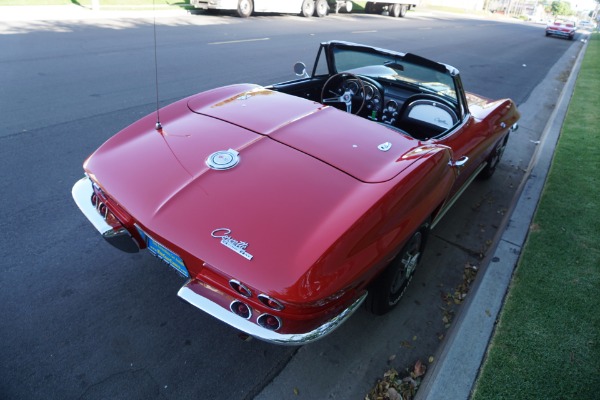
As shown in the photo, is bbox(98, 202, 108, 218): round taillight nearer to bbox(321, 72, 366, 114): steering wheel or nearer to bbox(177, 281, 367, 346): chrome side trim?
bbox(177, 281, 367, 346): chrome side trim

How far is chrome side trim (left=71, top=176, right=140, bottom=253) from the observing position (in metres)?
2.40

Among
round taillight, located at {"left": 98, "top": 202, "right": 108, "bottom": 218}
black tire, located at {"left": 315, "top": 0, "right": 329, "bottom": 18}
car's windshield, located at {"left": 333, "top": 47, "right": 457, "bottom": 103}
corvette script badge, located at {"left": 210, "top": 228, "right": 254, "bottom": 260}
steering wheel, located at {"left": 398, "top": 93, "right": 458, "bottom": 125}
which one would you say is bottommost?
round taillight, located at {"left": 98, "top": 202, "right": 108, "bottom": 218}

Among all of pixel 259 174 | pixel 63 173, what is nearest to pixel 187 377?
pixel 259 174

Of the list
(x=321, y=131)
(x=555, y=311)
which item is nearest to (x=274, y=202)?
(x=321, y=131)

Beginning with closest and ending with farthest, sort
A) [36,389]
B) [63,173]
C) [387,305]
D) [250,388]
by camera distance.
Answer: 1. [36,389]
2. [250,388]
3. [387,305]
4. [63,173]

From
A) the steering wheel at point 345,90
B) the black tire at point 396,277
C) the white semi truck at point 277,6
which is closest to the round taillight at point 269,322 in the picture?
the black tire at point 396,277

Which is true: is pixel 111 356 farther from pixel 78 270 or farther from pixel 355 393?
pixel 355 393

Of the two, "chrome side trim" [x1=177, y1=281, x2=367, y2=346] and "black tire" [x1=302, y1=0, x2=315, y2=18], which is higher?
"black tire" [x1=302, y1=0, x2=315, y2=18]

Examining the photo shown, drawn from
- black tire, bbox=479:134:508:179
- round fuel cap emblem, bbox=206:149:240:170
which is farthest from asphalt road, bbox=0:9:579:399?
round fuel cap emblem, bbox=206:149:240:170

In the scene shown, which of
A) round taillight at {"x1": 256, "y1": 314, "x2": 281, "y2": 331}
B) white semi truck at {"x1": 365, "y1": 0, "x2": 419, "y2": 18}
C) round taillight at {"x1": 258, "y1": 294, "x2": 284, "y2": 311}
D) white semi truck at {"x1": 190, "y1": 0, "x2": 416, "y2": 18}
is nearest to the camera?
round taillight at {"x1": 258, "y1": 294, "x2": 284, "y2": 311}

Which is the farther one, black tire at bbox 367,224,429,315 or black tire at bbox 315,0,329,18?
black tire at bbox 315,0,329,18

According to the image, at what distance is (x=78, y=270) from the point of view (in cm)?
301

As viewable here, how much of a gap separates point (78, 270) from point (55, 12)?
45.0 feet

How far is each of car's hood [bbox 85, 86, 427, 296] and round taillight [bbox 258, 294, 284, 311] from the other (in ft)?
0.21
